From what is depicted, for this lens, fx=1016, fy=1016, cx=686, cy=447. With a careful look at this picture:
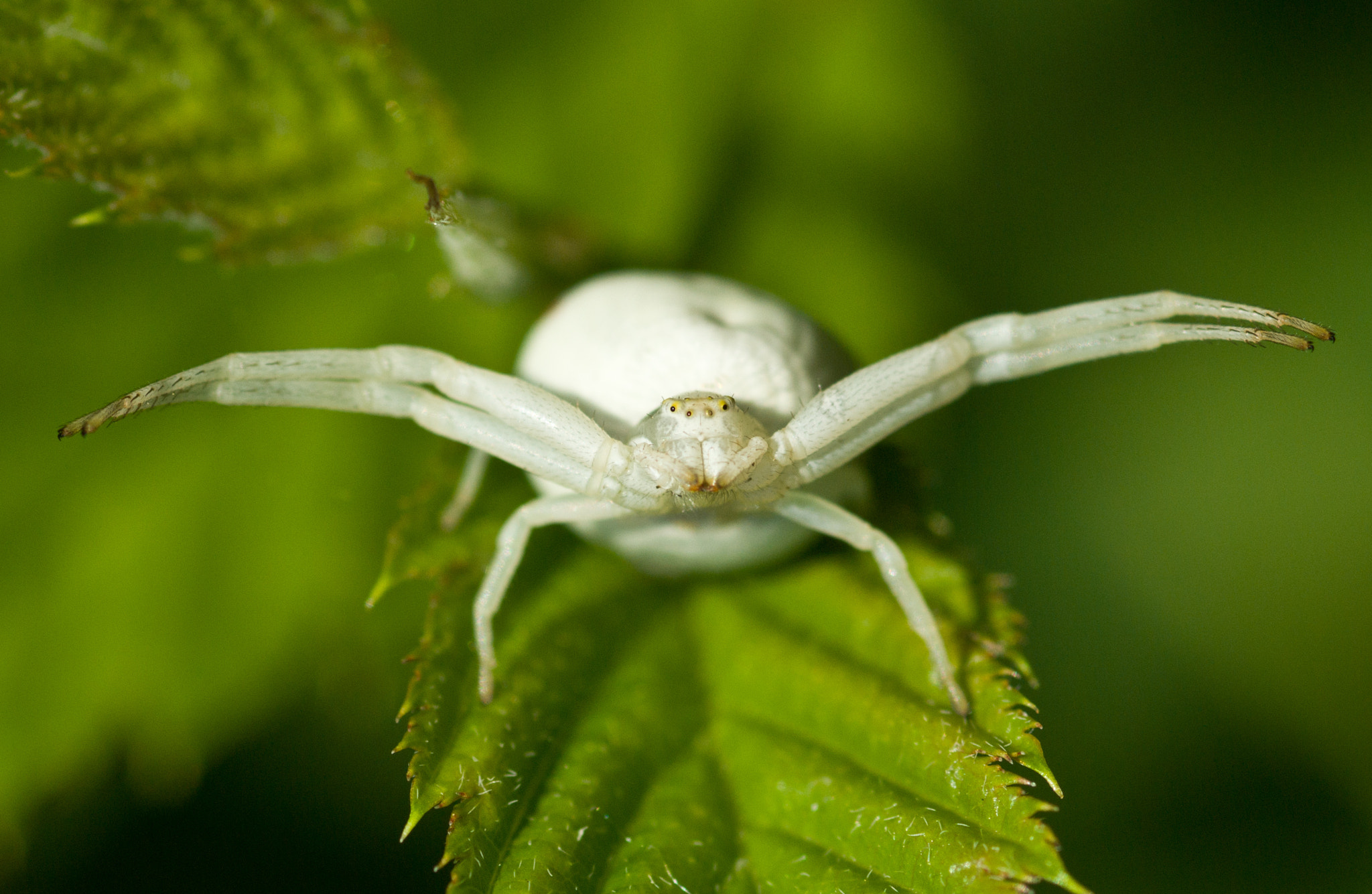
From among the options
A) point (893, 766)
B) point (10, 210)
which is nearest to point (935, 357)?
point (893, 766)

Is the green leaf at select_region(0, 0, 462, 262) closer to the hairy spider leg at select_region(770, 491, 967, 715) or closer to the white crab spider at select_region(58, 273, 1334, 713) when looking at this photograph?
the white crab spider at select_region(58, 273, 1334, 713)

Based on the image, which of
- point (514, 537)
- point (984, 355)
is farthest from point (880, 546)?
point (514, 537)

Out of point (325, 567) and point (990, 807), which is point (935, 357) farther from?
point (325, 567)

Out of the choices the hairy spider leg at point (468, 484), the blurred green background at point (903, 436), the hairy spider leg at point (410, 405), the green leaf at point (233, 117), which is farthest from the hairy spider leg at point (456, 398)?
the blurred green background at point (903, 436)

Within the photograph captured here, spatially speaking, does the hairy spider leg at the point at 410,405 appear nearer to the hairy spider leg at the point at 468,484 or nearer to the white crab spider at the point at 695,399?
the white crab spider at the point at 695,399

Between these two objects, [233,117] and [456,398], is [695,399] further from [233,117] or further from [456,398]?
[233,117]

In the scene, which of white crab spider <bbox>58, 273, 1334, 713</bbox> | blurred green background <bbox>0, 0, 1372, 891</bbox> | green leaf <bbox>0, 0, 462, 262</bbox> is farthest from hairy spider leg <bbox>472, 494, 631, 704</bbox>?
green leaf <bbox>0, 0, 462, 262</bbox>
